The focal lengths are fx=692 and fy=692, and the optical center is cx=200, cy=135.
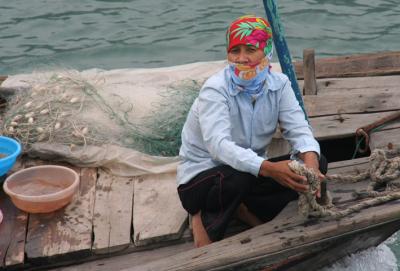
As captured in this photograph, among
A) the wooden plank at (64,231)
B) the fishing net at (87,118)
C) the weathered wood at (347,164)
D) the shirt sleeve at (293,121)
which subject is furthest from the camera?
the fishing net at (87,118)

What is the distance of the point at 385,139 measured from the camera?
4.31 m

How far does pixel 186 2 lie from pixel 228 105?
20.4 feet

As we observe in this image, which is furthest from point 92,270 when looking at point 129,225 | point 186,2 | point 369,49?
point 186,2

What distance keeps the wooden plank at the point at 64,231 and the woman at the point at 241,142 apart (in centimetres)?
54

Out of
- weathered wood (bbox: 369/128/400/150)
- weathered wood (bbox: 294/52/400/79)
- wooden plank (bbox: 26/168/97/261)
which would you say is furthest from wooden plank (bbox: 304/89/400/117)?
wooden plank (bbox: 26/168/97/261)

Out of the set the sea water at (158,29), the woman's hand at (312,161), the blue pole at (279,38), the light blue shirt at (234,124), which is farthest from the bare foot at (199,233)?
the sea water at (158,29)

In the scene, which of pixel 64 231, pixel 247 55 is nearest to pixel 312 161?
pixel 247 55

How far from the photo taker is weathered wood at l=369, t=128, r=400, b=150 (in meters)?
4.25

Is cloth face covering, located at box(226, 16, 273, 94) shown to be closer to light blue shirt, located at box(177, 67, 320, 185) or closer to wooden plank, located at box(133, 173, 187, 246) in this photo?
light blue shirt, located at box(177, 67, 320, 185)

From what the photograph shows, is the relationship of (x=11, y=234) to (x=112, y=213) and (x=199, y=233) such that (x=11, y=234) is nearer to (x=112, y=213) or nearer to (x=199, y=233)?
(x=112, y=213)

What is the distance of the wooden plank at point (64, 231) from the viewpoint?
133 inches

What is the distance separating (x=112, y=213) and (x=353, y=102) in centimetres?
197

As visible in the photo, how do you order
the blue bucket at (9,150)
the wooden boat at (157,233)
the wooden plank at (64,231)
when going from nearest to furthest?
1. the wooden boat at (157,233)
2. the wooden plank at (64,231)
3. the blue bucket at (9,150)

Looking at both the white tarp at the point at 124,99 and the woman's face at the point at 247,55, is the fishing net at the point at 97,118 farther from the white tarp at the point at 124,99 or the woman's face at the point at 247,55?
the woman's face at the point at 247,55
